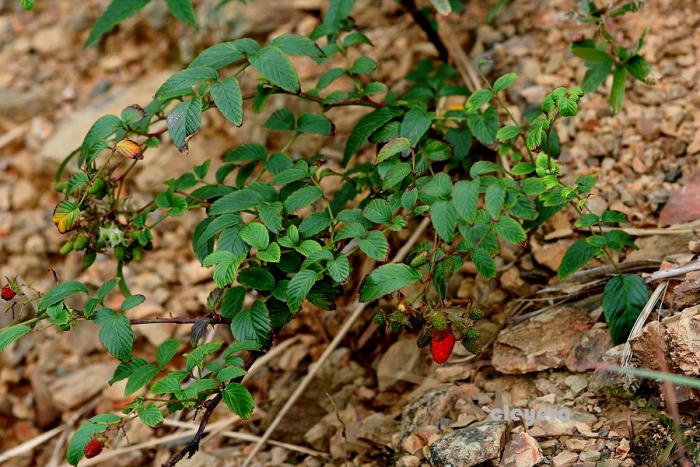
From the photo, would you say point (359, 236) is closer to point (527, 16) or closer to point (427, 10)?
point (427, 10)

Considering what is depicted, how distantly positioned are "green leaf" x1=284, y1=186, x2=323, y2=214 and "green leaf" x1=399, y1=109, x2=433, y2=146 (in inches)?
9.1

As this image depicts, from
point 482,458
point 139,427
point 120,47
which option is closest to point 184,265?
point 139,427

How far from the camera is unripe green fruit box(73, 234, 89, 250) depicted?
155cm

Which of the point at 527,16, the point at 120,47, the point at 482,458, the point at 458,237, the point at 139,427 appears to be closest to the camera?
the point at 482,458

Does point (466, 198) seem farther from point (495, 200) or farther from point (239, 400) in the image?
point (239, 400)

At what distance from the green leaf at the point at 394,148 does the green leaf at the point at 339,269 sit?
0.24 metres

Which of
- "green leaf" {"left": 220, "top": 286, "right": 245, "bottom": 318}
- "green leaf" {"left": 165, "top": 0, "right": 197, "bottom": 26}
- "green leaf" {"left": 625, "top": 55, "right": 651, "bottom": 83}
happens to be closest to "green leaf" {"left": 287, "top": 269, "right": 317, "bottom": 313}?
"green leaf" {"left": 220, "top": 286, "right": 245, "bottom": 318}

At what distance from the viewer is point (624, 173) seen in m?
1.89

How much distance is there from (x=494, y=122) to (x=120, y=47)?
1726 millimetres

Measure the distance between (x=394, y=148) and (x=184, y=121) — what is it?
41 centimetres

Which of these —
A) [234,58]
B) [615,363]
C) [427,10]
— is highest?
[234,58]

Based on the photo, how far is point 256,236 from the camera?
140 cm

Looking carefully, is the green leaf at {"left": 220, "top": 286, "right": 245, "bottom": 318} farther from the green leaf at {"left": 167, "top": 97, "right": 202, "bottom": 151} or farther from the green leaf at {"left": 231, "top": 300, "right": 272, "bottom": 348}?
the green leaf at {"left": 167, "top": 97, "right": 202, "bottom": 151}

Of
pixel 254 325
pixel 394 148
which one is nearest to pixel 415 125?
pixel 394 148
